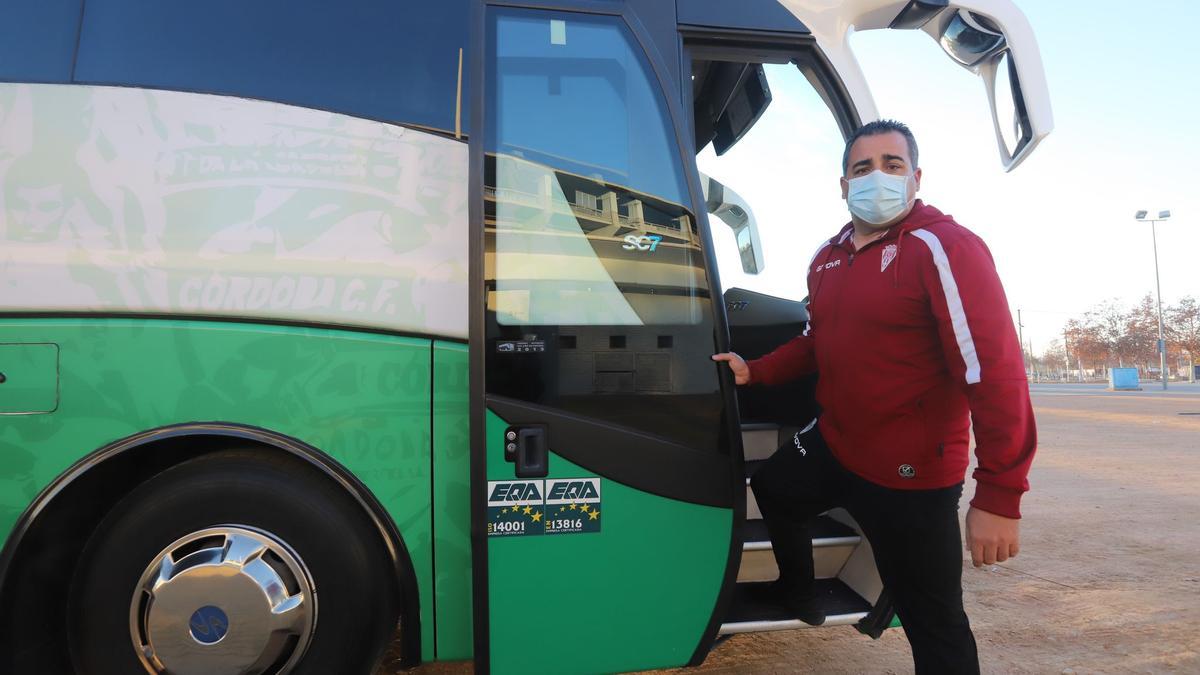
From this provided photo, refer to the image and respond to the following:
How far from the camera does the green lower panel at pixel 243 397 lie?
2.04 m

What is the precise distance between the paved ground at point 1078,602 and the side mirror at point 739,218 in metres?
1.95

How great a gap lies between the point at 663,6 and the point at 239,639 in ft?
8.94

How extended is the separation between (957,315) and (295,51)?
2386 mm

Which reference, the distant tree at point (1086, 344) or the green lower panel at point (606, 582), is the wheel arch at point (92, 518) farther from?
the distant tree at point (1086, 344)

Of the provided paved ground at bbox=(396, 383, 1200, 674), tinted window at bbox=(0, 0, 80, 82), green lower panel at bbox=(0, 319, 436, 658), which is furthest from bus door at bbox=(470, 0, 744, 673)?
tinted window at bbox=(0, 0, 80, 82)

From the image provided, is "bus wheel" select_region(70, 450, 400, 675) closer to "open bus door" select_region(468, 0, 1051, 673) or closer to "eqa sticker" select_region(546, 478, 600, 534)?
"open bus door" select_region(468, 0, 1051, 673)

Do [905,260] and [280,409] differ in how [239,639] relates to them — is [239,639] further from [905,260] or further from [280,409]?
[905,260]

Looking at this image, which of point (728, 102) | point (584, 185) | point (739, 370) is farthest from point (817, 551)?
point (728, 102)

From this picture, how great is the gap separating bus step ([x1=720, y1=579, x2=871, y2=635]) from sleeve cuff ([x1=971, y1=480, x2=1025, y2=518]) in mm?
824

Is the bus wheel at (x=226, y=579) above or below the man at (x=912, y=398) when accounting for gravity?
below

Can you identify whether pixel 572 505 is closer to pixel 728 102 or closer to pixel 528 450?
pixel 528 450

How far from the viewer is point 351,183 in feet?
7.15

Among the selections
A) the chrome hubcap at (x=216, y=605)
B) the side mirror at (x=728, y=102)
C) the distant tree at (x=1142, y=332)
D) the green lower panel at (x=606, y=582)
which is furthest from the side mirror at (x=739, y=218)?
the distant tree at (x=1142, y=332)

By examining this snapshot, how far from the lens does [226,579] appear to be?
2.08 metres
